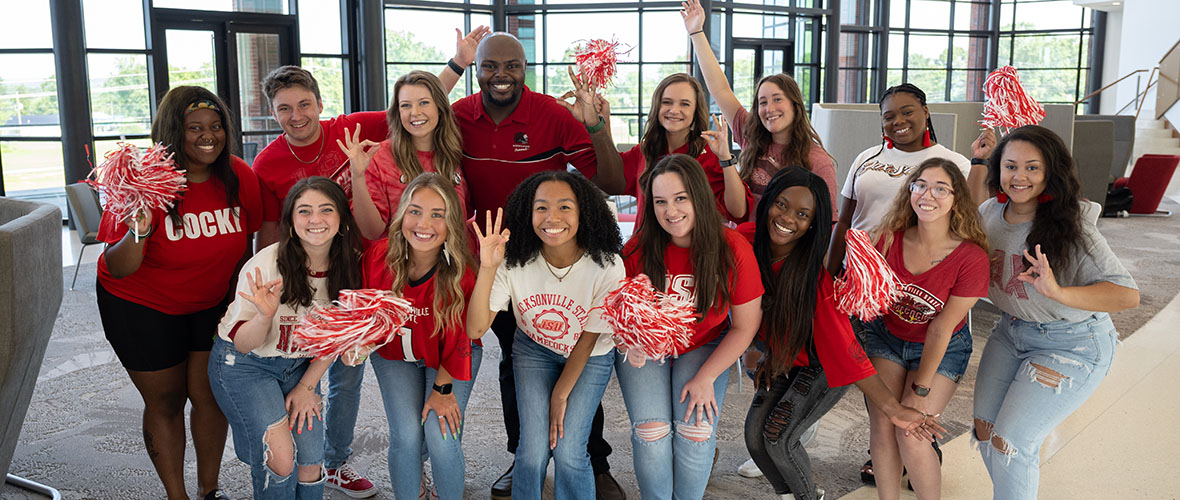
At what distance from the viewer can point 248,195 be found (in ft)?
8.98

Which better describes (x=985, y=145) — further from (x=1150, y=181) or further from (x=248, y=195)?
(x=1150, y=181)

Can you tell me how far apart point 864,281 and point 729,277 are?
40 centimetres

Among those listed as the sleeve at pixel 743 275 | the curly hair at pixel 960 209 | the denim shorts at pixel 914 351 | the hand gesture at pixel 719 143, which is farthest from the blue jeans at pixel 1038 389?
the hand gesture at pixel 719 143

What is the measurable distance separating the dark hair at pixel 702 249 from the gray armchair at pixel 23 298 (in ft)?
5.66

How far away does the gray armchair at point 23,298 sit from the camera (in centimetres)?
220

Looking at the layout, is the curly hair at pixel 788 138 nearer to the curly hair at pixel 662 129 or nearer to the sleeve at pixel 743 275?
the curly hair at pixel 662 129

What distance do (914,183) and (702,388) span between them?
36.4 inches

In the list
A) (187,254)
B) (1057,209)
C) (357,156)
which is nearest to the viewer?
(1057,209)

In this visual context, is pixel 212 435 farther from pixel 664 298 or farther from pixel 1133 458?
pixel 1133 458

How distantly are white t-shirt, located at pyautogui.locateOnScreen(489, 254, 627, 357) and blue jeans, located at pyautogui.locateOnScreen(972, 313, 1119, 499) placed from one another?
124cm

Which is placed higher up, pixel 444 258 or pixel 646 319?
pixel 444 258

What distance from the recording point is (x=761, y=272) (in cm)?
261

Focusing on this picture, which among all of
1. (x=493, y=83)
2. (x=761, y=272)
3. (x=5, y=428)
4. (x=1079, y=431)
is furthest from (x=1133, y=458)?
(x=5, y=428)

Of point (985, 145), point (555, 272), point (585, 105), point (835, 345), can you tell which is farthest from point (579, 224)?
point (985, 145)
